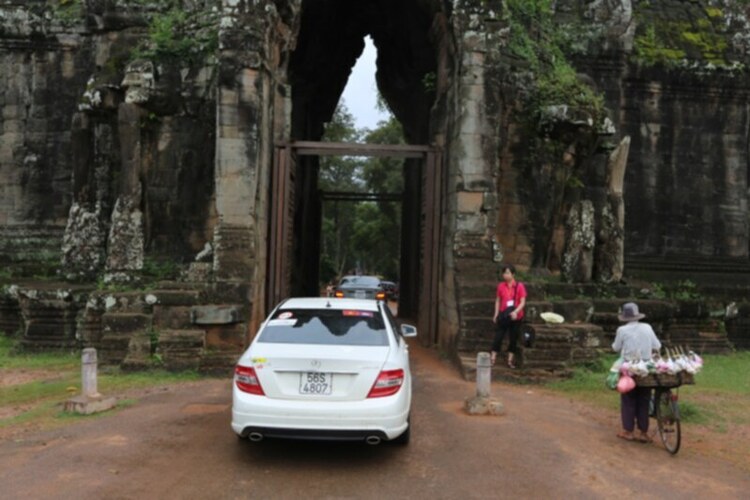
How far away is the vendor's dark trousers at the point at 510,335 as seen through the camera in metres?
9.99

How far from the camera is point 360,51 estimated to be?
19500mm

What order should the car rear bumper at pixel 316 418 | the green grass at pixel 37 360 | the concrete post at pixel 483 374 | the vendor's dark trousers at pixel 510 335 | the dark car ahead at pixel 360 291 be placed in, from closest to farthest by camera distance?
the car rear bumper at pixel 316 418 → the concrete post at pixel 483 374 → the vendor's dark trousers at pixel 510 335 → the green grass at pixel 37 360 → the dark car ahead at pixel 360 291

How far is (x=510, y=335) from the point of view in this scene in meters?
10.1

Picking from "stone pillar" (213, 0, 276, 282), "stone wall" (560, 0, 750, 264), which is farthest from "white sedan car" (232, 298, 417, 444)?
"stone wall" (560, 0, 750, 264)

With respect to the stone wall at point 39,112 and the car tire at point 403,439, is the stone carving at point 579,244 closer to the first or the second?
the car tire at point 403,439

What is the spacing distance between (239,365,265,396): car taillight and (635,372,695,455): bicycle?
144 inches

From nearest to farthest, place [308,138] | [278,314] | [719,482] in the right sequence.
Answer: [719,482], [278,314], [308,138]

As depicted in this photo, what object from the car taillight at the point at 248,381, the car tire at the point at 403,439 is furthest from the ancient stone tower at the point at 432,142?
the car taillight at the point at 248,381

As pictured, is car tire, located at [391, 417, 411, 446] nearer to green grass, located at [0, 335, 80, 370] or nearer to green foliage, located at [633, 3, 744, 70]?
green grass, located at [0, 335, 80, 370]

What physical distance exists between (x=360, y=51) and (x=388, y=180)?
19.6 meters

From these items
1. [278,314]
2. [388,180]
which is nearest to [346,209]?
[388,180]

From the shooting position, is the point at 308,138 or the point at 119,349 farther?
the point at 308,138

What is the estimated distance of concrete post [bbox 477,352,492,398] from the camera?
25.7ft

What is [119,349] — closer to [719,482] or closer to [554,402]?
[554,402]
